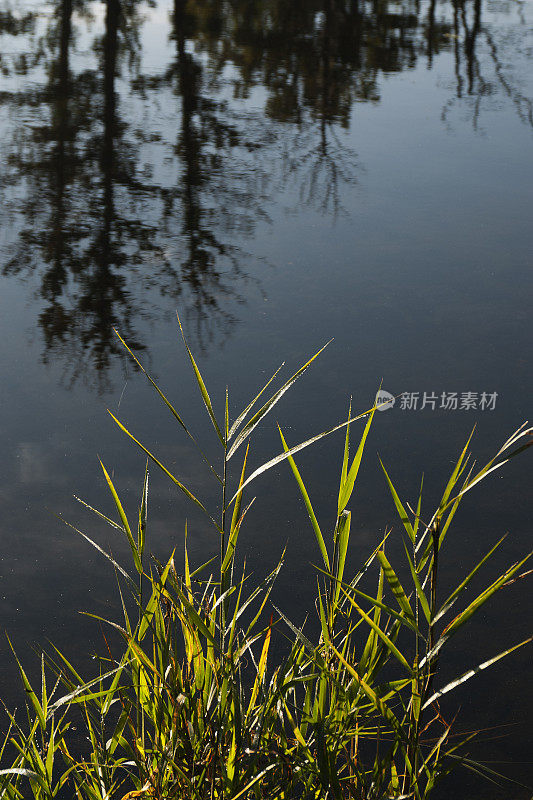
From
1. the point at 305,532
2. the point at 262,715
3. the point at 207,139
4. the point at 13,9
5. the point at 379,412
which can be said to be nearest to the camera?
the point at 262,715

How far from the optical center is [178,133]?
8.41 metres

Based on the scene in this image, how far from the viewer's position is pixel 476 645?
2.93 m

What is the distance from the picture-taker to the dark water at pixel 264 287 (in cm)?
342

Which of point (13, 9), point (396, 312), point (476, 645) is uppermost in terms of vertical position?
point (13, 9)

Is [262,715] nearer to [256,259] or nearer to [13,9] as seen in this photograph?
[256,259]

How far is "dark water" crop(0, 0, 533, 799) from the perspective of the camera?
342cm

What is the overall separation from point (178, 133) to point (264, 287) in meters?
3.47

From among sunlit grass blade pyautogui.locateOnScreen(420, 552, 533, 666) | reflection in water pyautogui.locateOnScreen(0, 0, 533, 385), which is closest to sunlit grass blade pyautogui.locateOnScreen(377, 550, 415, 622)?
sunlit grass blade pyautogui.locateOnScreen(420, 552, 533, 666)

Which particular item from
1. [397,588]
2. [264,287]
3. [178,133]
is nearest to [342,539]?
[397,588]

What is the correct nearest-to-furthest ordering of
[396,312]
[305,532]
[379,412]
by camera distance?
[305,532] → [379,412] → [396,312]

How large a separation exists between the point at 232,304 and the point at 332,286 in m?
0.67

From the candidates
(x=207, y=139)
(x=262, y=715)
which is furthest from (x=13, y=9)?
(x=262, y=715)

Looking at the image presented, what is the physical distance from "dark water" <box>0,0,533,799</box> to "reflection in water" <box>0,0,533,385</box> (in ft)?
0.10

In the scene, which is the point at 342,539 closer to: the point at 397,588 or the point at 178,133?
the point at 397,588
